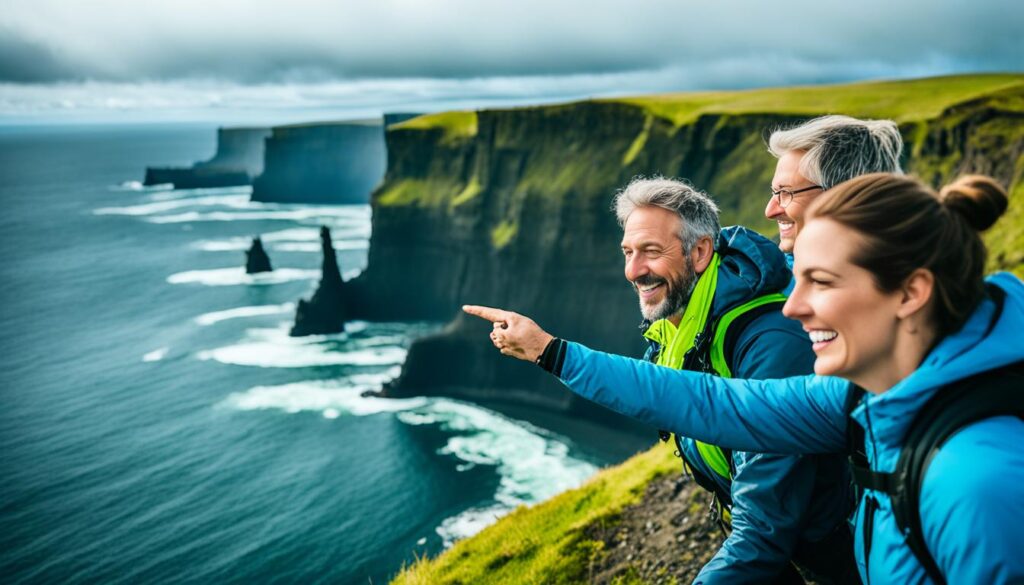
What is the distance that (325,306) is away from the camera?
3095 inches

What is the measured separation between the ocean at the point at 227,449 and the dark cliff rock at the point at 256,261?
6705mm

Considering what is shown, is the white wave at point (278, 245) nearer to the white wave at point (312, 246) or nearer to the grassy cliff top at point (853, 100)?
the white wave at point (312, 246)

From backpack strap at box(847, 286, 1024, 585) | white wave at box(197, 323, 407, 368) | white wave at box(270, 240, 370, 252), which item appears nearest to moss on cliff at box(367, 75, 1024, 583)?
white wave at box(197, 323, 407, 368)

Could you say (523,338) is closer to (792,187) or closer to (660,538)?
(792,187)

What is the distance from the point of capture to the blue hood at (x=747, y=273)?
13.9 feet

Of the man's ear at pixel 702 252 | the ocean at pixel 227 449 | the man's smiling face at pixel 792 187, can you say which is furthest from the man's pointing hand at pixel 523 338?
the ocean at pixel 227 449

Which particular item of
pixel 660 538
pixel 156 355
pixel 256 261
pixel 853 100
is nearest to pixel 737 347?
pixel 660 538

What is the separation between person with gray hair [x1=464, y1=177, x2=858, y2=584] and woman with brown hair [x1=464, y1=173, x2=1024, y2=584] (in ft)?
3.26

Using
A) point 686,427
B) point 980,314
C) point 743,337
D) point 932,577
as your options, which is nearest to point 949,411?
point 980,314

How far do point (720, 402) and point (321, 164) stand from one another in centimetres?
19789

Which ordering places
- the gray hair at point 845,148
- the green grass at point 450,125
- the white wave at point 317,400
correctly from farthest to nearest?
the green grass at point 450,125 < the white wave at point 317,400 < the gray hair at point 845,148

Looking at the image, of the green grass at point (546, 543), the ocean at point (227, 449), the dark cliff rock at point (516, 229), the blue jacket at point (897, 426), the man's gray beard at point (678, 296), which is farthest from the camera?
the dark cliff rock at point (516, 229)

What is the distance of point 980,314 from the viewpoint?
243 cm

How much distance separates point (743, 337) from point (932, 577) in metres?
1.81
